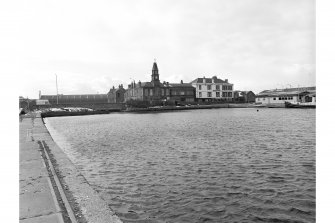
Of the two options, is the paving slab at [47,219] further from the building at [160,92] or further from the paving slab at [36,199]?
the building at [160,92]

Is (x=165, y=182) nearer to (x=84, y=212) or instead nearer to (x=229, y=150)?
(x=84, y=212)

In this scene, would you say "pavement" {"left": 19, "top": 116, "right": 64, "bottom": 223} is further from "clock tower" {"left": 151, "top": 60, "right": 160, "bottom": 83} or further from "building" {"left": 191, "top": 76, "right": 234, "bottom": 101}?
"building" {"left": 191, "top": 76, "right": 234, "bottom": 101}

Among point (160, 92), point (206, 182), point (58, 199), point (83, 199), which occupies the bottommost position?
point (206, 182)

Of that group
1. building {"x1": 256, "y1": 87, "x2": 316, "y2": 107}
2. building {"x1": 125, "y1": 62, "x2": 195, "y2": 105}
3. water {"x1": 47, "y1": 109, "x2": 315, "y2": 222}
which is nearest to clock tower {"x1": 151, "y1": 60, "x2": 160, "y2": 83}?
building {"x1": 125, "y1": 62, "x2": 195, "y2": 105}

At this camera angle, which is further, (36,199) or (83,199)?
(83,199)

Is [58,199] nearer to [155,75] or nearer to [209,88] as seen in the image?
[155,75]

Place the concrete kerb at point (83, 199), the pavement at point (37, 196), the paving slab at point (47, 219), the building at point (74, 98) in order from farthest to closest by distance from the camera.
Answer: the building at point (74, 98), the concrete kerb at point (83, 199), the pavement at point (37, 196), the paving slab at point (47, 219)

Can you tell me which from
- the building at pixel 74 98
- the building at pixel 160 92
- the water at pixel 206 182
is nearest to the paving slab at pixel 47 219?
the water at pixel 206 182

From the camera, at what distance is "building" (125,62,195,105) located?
110375mm

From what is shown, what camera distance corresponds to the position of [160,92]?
112 meters

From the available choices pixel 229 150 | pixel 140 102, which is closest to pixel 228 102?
pixel 140 102

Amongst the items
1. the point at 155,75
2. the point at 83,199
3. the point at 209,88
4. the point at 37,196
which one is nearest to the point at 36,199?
the point at 37,196

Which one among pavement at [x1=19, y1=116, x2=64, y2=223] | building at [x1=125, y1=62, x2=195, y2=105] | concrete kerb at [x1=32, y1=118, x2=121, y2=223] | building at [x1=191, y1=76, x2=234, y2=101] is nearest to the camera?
pavement at [x1=19, y1=116, x2=64, y2=223]

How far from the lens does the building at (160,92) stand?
11038 centimetres
